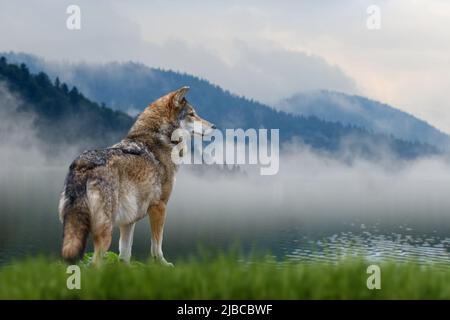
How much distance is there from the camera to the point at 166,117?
568 inches

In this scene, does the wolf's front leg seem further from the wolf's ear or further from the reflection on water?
the reflection on water

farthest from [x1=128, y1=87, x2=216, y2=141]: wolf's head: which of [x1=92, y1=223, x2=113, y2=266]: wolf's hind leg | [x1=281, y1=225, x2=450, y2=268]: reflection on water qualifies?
[x1=281, y1=225, x2=450, y2=268]: reflection on water

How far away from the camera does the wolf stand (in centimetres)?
1102

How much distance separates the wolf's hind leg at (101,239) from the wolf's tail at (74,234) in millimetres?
318

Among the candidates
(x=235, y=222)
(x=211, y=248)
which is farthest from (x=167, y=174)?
(x=235, y=222)

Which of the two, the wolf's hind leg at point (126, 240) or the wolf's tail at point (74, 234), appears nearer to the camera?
the wolf's tail at point (74, 234)

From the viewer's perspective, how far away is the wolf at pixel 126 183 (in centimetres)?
1102

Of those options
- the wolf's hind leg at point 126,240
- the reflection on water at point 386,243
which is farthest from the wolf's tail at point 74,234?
the reflection on water at point 386,243

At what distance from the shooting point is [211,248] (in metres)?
9.94

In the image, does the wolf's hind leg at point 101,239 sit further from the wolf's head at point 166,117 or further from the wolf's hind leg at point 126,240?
the wolf's head at point 166,117

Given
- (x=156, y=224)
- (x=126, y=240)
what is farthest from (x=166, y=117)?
(x=126, y=240)

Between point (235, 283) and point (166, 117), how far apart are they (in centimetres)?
704

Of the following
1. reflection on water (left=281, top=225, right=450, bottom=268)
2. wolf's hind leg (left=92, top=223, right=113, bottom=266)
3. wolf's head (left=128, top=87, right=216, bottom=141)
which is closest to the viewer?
wolf's hind leg (left=92, top=223, right=113, bottom=266)
